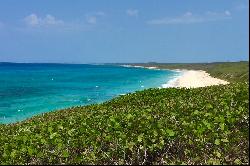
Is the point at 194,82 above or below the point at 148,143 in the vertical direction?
below

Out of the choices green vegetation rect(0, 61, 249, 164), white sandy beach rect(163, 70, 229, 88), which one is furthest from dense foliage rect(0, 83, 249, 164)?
white sandy beach rect(163, 70, 229, 88)

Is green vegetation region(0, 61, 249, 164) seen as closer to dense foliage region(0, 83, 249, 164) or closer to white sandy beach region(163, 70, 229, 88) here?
dense foliage region(0, 83, 249, 164)

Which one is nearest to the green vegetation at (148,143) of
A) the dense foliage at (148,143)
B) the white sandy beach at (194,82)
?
the dense foliage at (148,143)

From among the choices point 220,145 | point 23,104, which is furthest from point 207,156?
point 23,104

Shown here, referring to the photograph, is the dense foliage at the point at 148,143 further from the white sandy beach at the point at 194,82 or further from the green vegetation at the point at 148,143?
the white sandy beach at the point at 194,82

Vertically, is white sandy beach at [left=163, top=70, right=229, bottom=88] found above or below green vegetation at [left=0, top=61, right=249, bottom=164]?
below

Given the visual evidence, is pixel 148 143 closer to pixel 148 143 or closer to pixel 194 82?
pixel 148 143

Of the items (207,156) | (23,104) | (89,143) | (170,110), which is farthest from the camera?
(23,104)

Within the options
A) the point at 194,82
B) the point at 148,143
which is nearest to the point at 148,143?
the point at 148,143

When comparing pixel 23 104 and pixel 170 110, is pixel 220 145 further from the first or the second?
pixel 23 104

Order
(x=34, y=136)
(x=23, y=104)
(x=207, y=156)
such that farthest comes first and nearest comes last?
(x=23, y=104) → (x=34, y=136) → (x=207, y=156)

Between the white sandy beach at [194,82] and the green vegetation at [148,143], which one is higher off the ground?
the green vegetation at [148,143]
